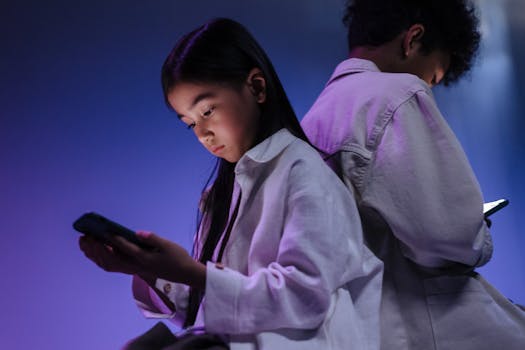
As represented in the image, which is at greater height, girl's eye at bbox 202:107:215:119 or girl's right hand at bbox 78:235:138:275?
girl's eye at bbox 202:107:215:119

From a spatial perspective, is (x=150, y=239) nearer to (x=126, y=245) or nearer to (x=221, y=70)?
(x=126, y=245)

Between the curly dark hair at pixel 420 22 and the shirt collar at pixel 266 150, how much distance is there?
0.35 meters

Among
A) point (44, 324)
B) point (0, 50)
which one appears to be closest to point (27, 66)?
point (0, 50)

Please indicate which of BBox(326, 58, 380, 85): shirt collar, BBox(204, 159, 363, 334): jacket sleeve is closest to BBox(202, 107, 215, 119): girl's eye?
BBox(204, 159, 363, 334): jacket sleeve

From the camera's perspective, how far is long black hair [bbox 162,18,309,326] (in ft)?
2.60

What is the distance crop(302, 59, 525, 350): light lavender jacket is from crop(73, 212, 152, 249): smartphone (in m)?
0.33

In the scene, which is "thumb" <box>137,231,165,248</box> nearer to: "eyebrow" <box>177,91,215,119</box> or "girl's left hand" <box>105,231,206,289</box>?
"girl's left hand" <box>105,231,206,289</box>

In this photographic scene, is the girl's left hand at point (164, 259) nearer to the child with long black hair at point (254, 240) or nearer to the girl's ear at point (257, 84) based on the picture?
the child with long black hair at point (254, 240)

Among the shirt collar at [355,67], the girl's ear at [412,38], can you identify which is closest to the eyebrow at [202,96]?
the shirt collar at [355,67]

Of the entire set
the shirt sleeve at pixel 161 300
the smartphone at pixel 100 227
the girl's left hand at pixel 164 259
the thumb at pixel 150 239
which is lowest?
the shirt sleeve at pixel 161 300

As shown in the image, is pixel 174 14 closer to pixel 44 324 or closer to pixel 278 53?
pixel 278 53

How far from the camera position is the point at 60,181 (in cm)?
114

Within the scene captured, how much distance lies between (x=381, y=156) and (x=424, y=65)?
0.30 meters

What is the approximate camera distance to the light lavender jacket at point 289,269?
643 mm
